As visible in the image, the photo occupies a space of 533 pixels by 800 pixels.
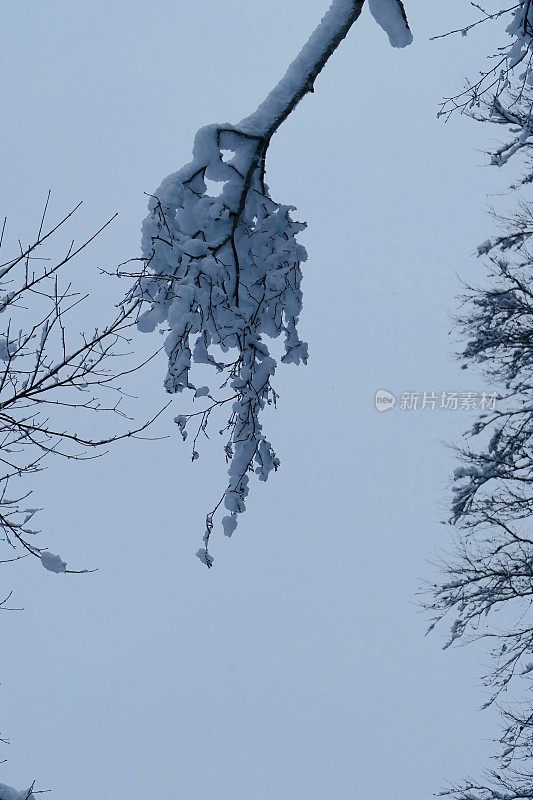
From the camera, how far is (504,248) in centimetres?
743

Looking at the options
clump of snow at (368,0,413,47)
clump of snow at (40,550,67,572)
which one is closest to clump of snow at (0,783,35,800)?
clump of snow at (40,550,67,572)

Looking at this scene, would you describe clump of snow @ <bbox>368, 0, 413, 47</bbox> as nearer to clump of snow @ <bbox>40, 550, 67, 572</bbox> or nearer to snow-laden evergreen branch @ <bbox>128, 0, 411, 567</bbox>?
snow-laden evergreen branch @ <bbox>128, 0, 411, 567</bbox>

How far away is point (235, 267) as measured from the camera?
3.41m

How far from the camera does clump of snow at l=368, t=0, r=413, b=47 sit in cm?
289

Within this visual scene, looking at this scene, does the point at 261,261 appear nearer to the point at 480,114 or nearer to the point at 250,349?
the point at 250,349

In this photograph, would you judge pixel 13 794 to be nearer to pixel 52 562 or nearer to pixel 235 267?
pixel 52 562

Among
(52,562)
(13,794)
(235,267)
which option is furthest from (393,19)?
(13,794)

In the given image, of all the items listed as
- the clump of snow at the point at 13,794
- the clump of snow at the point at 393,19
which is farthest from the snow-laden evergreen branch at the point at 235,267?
the clump of snow at the point at 13,794

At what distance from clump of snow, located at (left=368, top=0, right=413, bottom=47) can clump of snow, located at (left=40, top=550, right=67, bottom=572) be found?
2.73m

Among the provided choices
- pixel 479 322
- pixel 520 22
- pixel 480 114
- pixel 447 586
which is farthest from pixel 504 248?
pixel 520 22

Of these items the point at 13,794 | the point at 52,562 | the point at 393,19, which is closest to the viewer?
the point at 393,19

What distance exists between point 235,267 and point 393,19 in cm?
116

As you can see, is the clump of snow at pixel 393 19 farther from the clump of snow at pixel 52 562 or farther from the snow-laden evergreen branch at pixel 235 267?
the clump of snow at pixel 52 562

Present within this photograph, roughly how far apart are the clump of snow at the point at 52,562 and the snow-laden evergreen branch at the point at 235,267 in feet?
2.30
